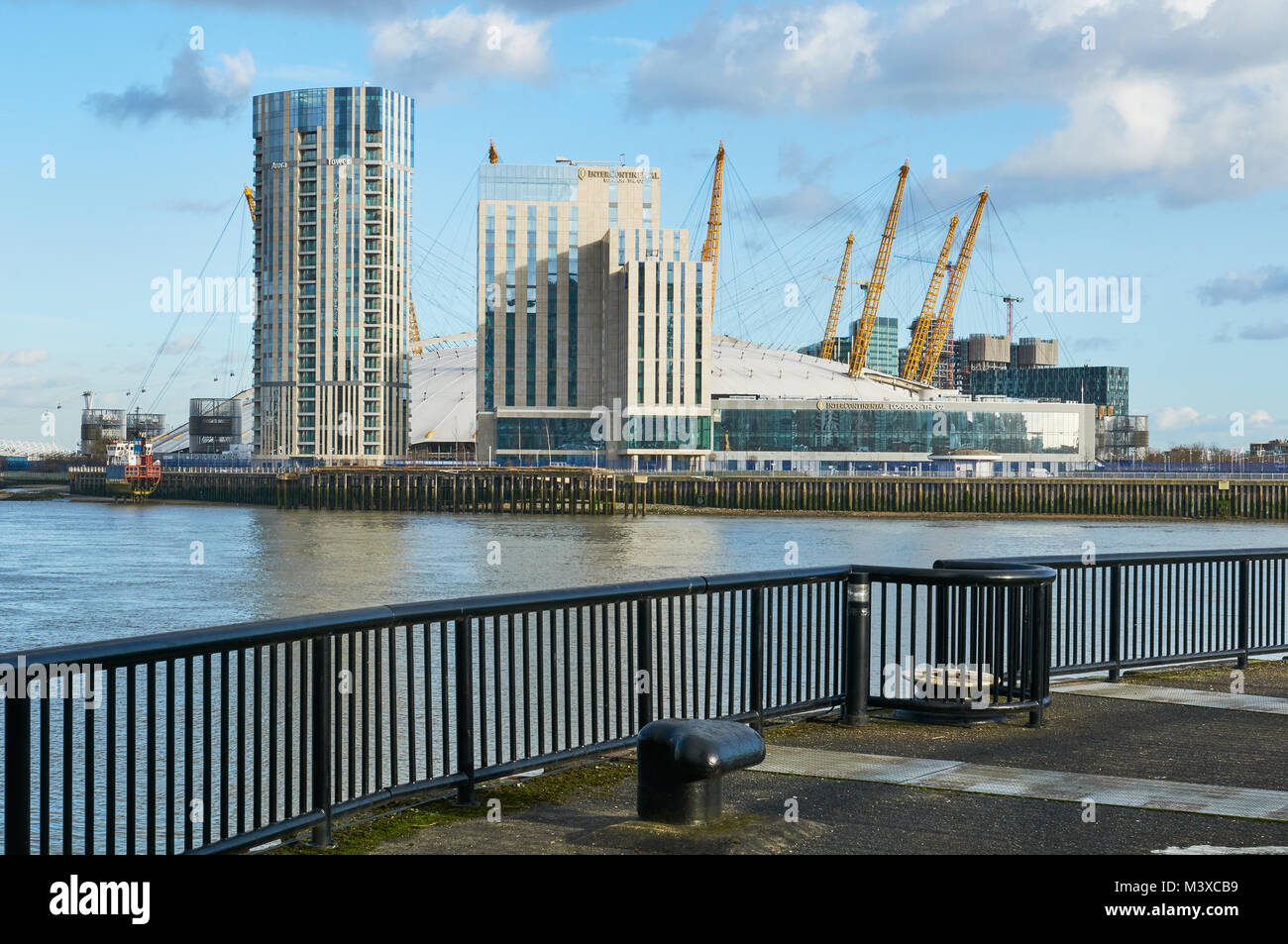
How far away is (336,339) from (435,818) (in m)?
192

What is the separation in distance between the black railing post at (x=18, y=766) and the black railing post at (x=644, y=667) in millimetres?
4714

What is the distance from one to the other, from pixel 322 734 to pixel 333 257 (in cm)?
19201

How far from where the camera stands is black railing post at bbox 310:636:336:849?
8.47 metres

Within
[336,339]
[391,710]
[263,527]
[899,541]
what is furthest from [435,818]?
[336,339]

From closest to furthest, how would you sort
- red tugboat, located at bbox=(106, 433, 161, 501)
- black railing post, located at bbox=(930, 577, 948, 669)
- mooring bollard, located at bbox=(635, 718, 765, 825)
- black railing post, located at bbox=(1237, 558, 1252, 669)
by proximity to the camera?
1. mooring bollard, located at bbox=(635, 718, 765, 825)
2. black railing post, located at bbox=(930, 577, 948, 669)
3. black railing post, located at bbox=(1237, 558, 1252, 669)
4. red tugboat, located at bbox=(106, 433, 161, 501)

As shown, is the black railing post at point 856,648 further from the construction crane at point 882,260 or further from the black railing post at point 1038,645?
the construction crane at point 882,260

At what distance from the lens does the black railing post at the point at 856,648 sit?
40.7 ft

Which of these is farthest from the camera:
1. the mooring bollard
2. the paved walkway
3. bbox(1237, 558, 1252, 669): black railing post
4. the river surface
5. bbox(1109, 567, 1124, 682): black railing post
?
the river surface

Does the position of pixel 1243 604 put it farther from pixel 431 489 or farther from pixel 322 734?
pixel 431 489

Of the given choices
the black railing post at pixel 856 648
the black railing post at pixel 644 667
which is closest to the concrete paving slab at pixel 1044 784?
the black railing post at pixel 644 667

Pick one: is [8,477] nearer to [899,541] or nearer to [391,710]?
[899,541]

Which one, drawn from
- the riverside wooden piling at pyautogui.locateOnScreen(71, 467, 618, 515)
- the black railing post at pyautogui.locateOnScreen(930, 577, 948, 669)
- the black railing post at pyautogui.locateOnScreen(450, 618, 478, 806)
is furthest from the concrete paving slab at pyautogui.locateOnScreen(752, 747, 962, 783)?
the riverside wooden piling at pyautogui.locateOnScreen(71, 467, 618, 515)

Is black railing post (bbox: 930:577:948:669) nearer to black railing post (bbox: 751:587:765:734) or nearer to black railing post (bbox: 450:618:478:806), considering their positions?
black railing post (bbox: 751:587:765:734)

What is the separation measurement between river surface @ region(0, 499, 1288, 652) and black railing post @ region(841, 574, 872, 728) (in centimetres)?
2121
